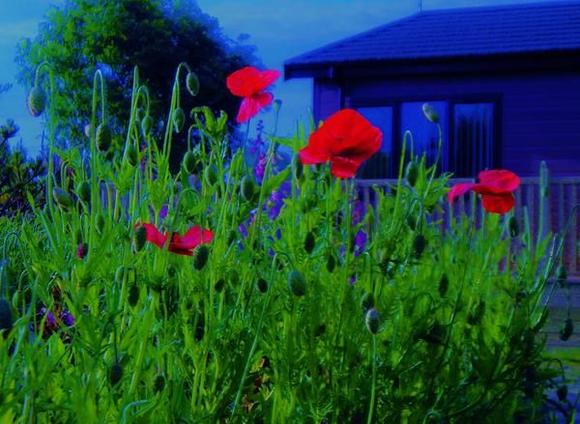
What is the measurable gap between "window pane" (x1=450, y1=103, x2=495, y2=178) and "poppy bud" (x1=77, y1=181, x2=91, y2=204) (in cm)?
1191

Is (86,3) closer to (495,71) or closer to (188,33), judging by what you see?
(188,33)

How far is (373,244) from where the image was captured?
2621 mm

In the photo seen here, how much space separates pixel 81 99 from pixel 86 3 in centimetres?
327

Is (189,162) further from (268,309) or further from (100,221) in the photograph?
(268,309)

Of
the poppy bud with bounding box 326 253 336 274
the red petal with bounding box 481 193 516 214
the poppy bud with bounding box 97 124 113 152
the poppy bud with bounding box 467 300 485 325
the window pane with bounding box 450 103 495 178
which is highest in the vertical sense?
the poppy bud with bounding box 97 124 113 152

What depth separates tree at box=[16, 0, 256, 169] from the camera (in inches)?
1104

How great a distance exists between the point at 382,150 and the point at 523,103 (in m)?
2.04

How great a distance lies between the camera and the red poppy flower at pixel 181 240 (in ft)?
6.84

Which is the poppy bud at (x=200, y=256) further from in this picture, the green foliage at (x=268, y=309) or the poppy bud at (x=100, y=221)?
the poppy bud at (x=100, y=221)

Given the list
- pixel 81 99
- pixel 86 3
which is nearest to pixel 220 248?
pixel 81 99

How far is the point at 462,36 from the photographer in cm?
1456

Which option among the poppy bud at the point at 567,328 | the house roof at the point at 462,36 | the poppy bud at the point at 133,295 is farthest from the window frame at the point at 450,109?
the poppy bud at the point at 133,295

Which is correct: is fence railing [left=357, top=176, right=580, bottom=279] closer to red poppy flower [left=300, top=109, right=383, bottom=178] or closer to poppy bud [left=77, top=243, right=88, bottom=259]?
red poppy flower [left=300, top=109, right=383, bottom=178]

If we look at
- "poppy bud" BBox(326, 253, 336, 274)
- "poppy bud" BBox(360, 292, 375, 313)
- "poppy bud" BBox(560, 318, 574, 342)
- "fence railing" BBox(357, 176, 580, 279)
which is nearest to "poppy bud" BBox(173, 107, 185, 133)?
"poppy bud" BBox(326, 253, 336, 274)
